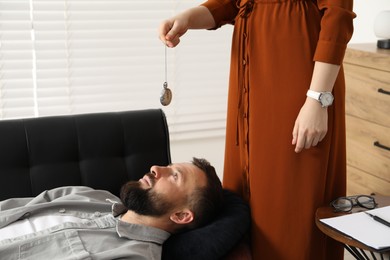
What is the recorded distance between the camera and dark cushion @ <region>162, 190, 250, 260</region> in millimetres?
1561

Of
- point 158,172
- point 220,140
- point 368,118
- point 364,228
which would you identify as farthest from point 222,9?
point 220,140

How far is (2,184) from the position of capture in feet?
6.37

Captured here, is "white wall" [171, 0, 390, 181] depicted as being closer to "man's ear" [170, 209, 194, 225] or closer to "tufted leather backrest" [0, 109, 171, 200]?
"tufted leather backrest" [0, 109, 171, 200]

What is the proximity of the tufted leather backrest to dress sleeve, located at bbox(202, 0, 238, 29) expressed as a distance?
58cm

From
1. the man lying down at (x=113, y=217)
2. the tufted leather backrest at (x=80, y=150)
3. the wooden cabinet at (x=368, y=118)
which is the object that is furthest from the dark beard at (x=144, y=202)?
the wooden cabinet at (x=368, y=118)

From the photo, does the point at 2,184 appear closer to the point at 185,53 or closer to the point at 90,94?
the point at 90,94

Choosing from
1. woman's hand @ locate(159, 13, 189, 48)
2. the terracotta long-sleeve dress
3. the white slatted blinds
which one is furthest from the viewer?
the white slatted blinds

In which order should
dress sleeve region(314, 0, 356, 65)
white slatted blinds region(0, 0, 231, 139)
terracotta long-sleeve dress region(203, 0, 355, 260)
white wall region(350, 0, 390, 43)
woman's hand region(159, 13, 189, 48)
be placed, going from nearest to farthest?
dress sleeve region(314, 0, 356, 65), terracotta long-sleeve dress region(203, 0, 355, 260), woman's hand region(159, 13, 189, 48), white slatted blinds region(0, 0, 231, 139), white wall region(350, 0, 390, 43)

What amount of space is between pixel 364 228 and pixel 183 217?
0.57 m

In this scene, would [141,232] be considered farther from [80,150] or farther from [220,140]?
[220,140]

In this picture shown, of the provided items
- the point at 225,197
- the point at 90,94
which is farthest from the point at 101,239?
the point at 90,94

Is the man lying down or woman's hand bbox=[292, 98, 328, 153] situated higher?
woman's hand bbox=[292, 98, 328, 153]

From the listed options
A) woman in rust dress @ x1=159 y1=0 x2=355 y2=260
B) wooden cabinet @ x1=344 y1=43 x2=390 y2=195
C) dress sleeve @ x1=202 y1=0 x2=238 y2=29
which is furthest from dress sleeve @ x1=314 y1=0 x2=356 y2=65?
wooden cabinet @ x1=344 y1=43 x2=390 y2=195

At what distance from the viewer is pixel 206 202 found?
68.5 inches
